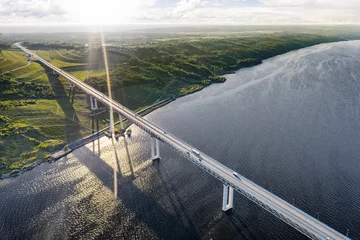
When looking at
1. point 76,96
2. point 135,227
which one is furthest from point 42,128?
point 135,227

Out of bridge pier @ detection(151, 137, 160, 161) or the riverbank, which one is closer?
the riverbank

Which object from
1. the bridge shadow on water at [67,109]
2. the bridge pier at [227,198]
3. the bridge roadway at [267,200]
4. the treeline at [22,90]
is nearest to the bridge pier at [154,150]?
the bridge roadway at [267,200]

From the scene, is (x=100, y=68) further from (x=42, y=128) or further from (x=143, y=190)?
(x=143, y=190)

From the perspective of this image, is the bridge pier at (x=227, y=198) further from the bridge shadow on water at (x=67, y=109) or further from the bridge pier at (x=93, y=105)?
the bridge pier at (x=93, y=105)

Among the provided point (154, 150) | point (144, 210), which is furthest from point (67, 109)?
point (144, 210)

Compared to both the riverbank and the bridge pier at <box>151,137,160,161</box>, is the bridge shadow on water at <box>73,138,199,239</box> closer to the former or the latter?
the bridge pier at <box>151,137,160,161</box>

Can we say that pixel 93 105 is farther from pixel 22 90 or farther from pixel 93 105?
pixel 22 90

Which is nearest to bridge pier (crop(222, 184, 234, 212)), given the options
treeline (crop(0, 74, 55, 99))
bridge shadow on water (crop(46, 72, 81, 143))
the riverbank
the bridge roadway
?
the bridge roadway

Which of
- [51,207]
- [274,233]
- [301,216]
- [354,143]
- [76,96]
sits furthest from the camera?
[76,96]
